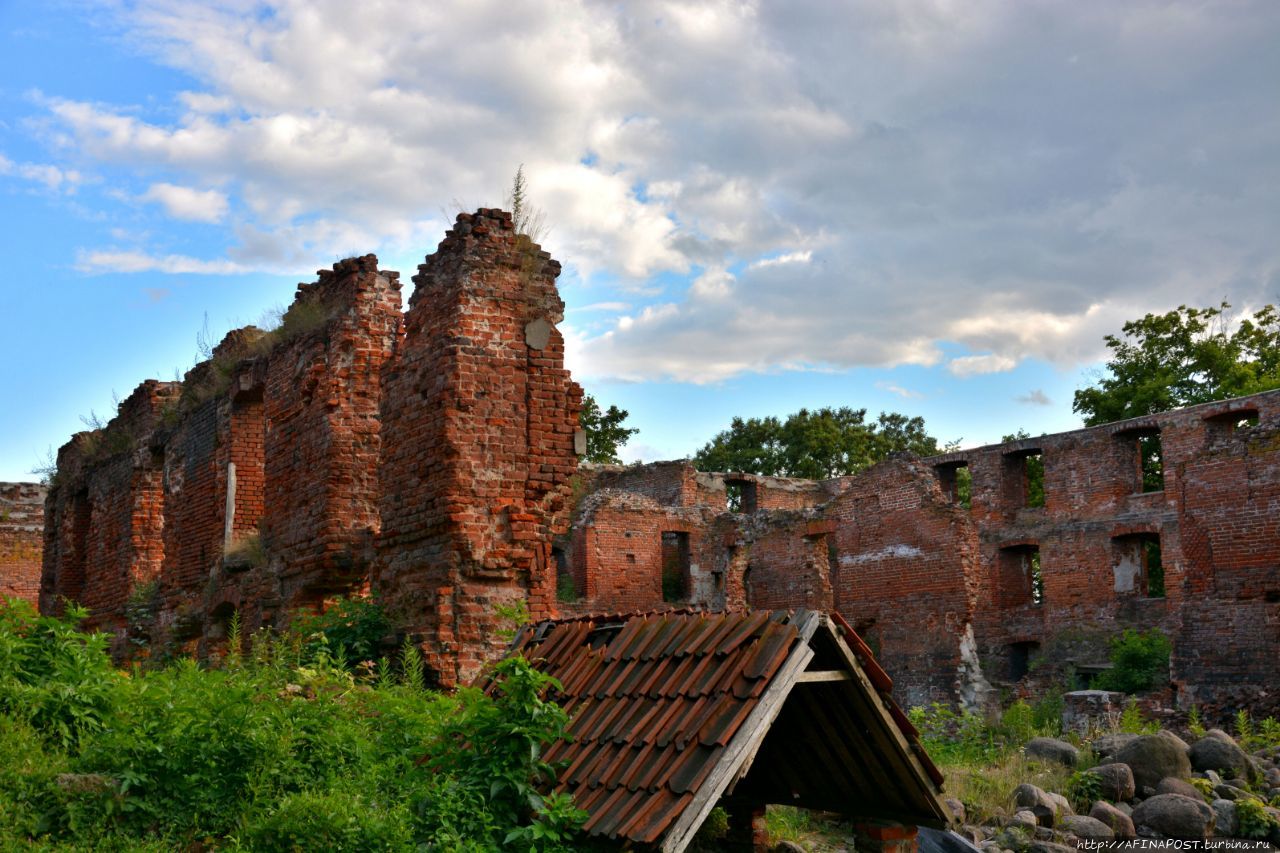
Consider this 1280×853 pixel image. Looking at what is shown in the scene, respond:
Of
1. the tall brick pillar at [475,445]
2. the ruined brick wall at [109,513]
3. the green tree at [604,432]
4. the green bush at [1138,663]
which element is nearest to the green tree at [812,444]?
the green tree at [604,432]

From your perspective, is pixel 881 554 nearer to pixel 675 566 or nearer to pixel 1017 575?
pixel 1017 575

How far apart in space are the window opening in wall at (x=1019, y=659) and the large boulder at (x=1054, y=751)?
12.1 meters

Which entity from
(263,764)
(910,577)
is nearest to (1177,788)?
(263,764)

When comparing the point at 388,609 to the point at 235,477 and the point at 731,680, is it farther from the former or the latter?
the point at 731,680

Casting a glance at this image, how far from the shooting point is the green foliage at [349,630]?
1026 cm

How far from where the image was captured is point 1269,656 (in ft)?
62.4

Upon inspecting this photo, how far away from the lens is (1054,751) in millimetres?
13945

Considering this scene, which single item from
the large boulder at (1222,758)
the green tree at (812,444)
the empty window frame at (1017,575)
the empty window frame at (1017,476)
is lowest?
the large boulder at (1222,758)

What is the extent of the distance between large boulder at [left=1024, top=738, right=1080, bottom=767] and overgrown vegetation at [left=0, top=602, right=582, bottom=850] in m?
9.18

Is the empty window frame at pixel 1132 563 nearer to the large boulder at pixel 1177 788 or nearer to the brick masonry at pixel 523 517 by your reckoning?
the brick masonry at pixel 523 517

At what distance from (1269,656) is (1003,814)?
9729 millimetres

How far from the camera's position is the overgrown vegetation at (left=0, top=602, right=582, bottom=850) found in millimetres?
5348

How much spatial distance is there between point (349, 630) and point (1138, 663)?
1715 centimetres

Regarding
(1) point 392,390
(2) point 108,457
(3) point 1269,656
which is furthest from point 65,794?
(3) point 1269,656
